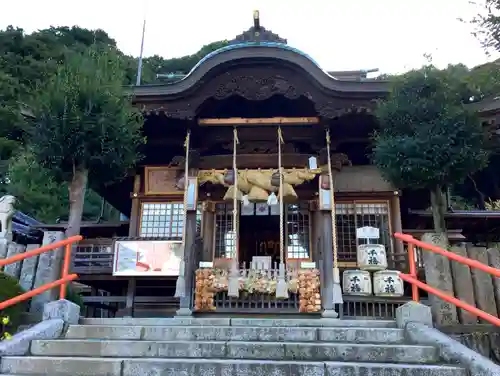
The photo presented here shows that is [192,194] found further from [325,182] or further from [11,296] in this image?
[11,296]

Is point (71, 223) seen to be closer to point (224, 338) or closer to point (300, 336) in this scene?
point (224, 338)

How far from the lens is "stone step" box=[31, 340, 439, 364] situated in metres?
4.80

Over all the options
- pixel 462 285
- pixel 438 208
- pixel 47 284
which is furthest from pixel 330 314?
pixel 47 284

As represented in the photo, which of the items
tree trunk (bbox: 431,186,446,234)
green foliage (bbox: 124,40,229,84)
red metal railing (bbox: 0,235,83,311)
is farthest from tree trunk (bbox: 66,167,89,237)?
green foliage (bbox: 124,40,229,84)

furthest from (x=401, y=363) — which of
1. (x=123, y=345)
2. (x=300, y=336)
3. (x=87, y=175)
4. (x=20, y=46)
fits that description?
(x=20, y=46)

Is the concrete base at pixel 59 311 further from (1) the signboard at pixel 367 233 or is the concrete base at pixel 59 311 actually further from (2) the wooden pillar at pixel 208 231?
(1) the signboard at pixel 367 233

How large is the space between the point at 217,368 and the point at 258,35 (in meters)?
8.25

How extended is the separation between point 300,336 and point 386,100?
19.2ft

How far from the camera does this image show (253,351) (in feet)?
16.0

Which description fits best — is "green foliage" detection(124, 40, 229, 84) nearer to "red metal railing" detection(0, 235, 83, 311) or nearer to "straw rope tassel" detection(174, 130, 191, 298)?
"straw rope tassel" detection(174, 130, 191, 298)

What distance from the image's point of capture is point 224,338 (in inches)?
215

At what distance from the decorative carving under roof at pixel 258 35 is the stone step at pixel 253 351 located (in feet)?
24.9

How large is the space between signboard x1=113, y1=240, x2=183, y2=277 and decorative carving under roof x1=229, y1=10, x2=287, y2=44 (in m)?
4.98

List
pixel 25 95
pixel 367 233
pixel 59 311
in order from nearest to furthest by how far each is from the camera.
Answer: pixel 59 311 < pixel 367 233 < pixel 25 95
